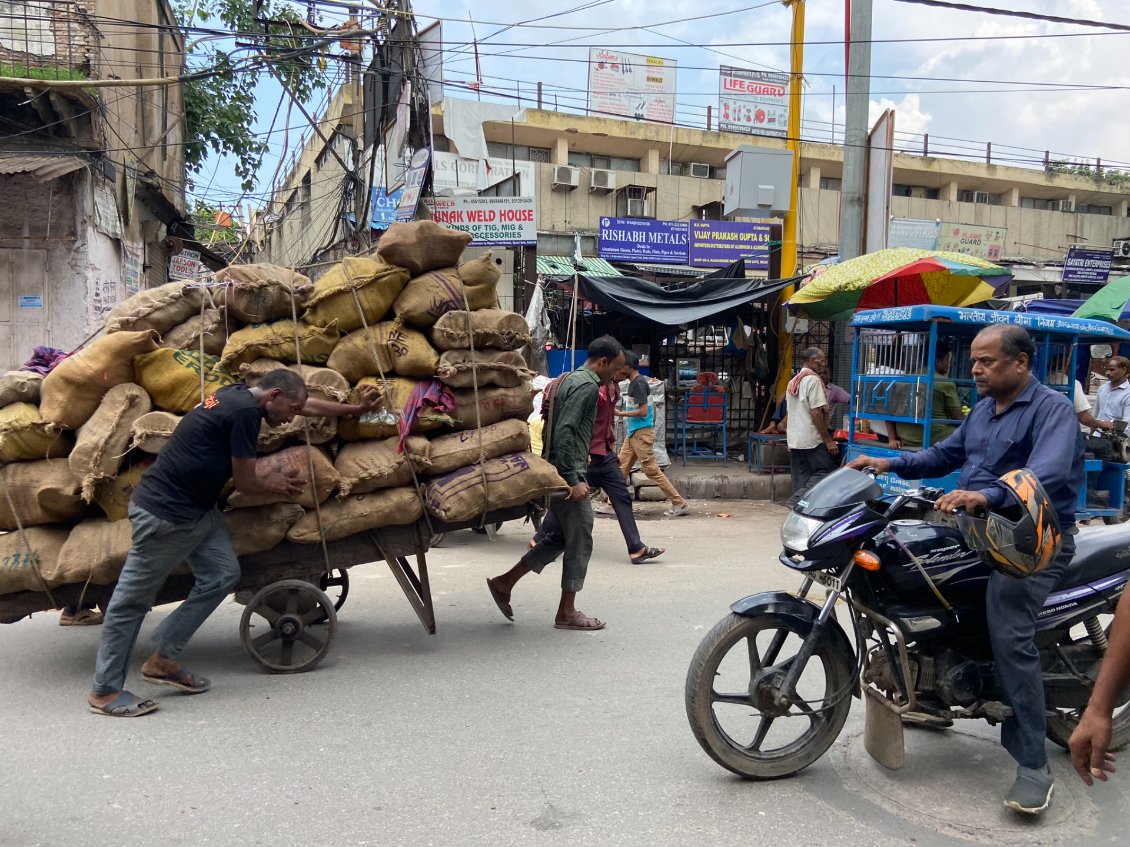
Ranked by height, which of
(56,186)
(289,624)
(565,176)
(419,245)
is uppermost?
(565,176)

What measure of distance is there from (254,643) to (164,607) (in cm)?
152

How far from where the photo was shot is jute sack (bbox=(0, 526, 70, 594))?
149 inches

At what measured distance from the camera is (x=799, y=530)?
9.42 ft

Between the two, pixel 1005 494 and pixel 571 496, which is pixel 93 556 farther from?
pixel 1005 494

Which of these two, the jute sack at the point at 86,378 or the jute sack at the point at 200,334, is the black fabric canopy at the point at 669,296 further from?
the jute sack at the point at 86,378

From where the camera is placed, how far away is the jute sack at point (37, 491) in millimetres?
3855

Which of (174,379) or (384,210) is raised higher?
(384,210)

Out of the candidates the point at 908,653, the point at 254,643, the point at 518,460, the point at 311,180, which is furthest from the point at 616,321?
the point at 311,180

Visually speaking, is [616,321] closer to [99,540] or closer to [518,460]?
[518,460]

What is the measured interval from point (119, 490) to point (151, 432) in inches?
13.1

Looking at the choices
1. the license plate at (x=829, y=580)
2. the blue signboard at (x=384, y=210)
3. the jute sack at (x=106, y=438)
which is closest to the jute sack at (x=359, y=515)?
the jute sack at (x=106, y=438)

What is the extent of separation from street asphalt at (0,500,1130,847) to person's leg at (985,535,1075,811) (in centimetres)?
26

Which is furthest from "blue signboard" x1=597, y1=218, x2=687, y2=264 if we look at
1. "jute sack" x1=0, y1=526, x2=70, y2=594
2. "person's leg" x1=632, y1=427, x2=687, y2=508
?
"jute sack" x1=0, y1=526, x2=70, y2=594

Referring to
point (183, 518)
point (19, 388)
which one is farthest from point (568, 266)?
point (183, 518)
